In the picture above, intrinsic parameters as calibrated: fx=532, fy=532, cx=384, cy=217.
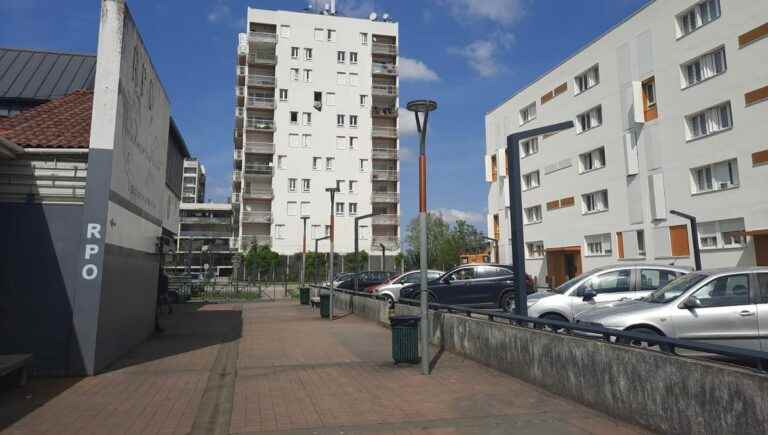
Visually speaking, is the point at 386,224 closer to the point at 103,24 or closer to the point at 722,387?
the point at 103,24

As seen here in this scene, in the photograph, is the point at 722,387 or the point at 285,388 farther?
the point at 285,388

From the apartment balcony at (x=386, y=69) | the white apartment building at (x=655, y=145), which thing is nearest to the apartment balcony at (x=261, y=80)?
the apartment balcony at (x=386, y=69)

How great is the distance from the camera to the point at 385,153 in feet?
200

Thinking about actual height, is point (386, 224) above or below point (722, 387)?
above

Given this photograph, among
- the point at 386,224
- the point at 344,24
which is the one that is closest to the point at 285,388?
the point at 386,224

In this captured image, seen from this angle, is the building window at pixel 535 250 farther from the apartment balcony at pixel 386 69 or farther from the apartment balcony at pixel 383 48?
the apartment balcony at pixel 383 48

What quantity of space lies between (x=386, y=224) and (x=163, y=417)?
5378cm

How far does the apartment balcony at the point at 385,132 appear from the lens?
200 ft

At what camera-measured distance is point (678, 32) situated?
26.0m

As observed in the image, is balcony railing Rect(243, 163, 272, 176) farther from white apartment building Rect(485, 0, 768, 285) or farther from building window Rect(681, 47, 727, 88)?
building window Rect(681, 47, 727, 88)

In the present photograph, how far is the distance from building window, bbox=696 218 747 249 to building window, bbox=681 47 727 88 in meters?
6.64

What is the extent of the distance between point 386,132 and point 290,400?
182 feet

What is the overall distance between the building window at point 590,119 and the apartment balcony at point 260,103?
3505 centimetres

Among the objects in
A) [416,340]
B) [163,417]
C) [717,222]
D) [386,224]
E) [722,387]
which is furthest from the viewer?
[386,224]
